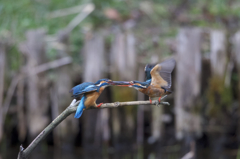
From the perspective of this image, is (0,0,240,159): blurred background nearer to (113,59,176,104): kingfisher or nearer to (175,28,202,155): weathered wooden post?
(175,28,202,155): weathered wooden post

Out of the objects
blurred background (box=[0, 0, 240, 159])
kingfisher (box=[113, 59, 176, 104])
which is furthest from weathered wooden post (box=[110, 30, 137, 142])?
kingfisher (box=[113, 59, 176, 104])

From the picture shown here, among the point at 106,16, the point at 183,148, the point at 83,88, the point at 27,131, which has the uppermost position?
the point at 106,16

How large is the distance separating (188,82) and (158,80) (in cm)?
366

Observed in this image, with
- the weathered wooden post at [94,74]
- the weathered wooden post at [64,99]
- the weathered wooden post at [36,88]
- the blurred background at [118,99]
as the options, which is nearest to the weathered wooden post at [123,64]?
the blurred background at [118,99]

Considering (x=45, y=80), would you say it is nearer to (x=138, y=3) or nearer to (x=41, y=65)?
(x=41, y=65)

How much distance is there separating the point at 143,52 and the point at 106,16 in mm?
2235

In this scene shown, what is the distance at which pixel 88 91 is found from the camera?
1186mm

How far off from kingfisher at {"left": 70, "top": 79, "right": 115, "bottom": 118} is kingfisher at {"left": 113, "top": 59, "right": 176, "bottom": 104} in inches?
6.7

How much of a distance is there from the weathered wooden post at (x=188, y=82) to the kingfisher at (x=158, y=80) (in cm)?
358

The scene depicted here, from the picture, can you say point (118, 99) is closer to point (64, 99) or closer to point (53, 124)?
point (64, 99)

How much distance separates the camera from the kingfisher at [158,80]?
4.09ft

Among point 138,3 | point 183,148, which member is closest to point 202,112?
point 183,148

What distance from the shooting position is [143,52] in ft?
21.3

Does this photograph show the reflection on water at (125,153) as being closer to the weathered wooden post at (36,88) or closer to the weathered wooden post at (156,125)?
the weathered wooden post at (156,125)
